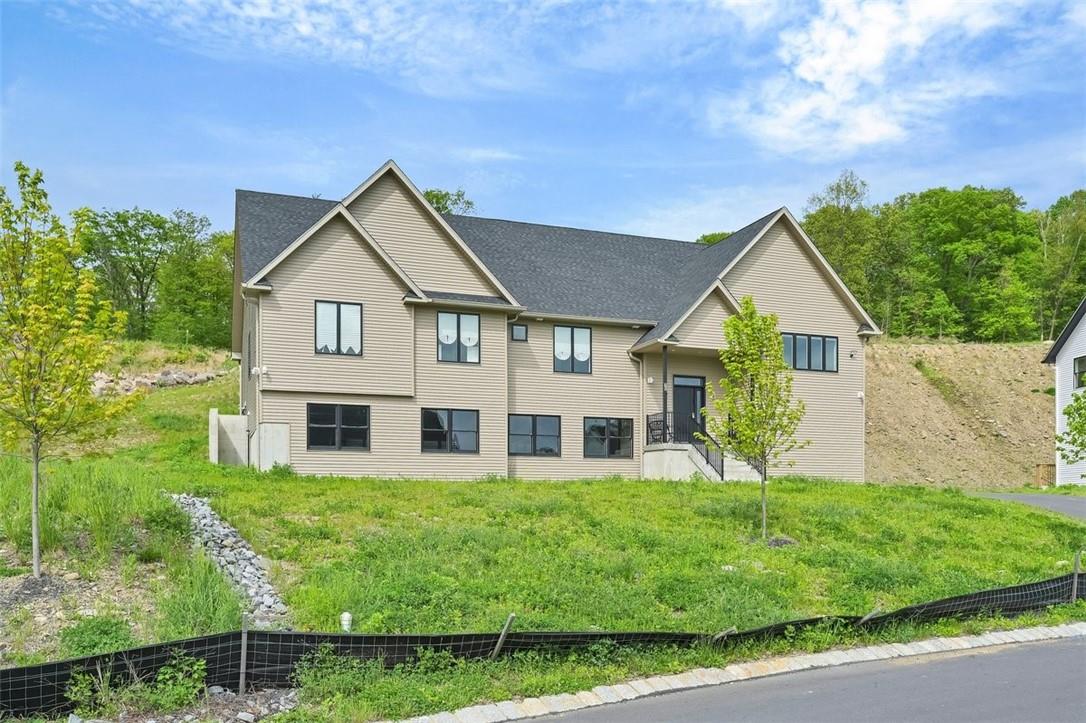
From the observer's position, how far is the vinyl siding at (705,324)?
28406 millimetres

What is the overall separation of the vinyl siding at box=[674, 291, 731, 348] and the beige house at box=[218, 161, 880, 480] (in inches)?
2.2

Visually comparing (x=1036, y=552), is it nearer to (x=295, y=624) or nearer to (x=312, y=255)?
(x=295, y=624)

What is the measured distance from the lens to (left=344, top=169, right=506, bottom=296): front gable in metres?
26.1

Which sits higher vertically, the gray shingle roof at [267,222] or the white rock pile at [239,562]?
the gray shingle roof at [267,222]

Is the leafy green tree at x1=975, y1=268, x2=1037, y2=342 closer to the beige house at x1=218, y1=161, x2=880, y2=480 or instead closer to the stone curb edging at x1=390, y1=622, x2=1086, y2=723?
the beige house at x1=218, y1=161, x2=880, y2=480

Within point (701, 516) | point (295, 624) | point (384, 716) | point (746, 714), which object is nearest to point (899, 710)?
point (746, 714)

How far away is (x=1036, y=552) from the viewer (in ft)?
53.4

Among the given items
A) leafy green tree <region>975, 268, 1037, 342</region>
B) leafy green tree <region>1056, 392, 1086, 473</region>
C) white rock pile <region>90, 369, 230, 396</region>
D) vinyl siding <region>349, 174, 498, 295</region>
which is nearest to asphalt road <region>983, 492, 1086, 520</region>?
leafy green tree <region>1056, 392, 1086, 473</region>

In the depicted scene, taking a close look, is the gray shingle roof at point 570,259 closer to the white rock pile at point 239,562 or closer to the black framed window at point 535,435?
the black framed window at point 535,435

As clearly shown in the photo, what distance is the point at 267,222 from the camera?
1051 inches

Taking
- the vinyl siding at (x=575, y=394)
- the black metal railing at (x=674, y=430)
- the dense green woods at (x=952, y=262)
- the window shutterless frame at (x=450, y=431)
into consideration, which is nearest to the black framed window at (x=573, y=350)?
the vinyl siding at (x=575, y=394)

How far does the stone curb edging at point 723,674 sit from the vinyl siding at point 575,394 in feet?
57.1

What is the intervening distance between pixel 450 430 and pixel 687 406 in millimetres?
8255

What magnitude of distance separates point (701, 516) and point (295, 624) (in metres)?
9.91
